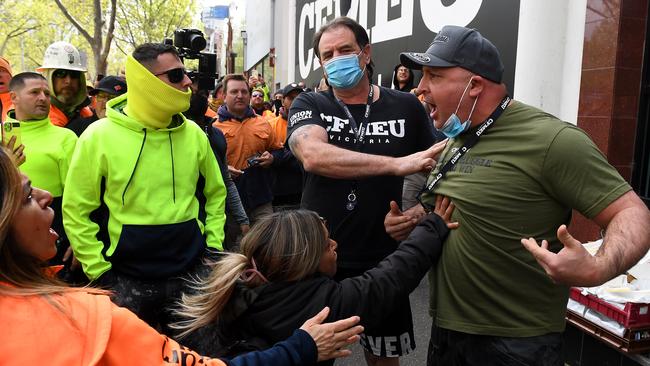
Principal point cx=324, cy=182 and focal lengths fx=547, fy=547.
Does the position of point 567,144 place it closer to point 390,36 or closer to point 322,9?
point 390,36

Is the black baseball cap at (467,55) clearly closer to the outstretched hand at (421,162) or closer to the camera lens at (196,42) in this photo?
the outstretched hand at (421,162)

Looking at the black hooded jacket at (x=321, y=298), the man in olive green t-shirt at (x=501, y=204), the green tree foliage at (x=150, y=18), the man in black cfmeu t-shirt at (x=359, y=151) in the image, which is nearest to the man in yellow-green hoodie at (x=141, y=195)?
the man in black cfmeu t-shirt at (x=359, y=151)

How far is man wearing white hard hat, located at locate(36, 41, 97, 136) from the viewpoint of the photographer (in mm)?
4520

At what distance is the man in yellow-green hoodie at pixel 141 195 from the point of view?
2.72 meters

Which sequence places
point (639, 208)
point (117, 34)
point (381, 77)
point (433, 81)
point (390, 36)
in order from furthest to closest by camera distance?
point (117, 34)
point (381, 77)
point (390, 36)
point (433, 81)
point (639, 208)

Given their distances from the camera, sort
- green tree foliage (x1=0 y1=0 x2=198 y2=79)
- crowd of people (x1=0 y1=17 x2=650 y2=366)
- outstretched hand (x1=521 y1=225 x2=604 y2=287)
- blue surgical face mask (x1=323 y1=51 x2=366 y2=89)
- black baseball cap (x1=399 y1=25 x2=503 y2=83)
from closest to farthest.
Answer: crowd of people (x1=0 y1=17 x2=650 y2=366), outstretched hand (x1=521 y1=225 x2=604 y2=287), black baseball cap (x1=399 y1=25 x2=503 y2=83), blue surgical face mask (x1=323 y1=51 x2=366 y2=89), green tree foliage (x1=0 y1=0 x2=198 y2=79)

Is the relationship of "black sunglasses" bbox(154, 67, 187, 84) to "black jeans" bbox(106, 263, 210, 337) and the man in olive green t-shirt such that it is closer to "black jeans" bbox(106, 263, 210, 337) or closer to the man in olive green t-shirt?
"black jeans" bbox(106, 263, 210, 337)

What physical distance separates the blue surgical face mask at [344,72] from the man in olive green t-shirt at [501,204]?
0.64 meters

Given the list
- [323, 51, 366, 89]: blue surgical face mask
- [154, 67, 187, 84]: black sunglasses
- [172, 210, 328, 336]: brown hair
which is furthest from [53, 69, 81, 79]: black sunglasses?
[172, 210, 328, 336]: brown hair

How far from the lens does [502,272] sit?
2033 mm

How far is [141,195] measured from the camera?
2.74 meters

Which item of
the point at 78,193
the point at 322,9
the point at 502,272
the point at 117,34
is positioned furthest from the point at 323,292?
the point at 117,34

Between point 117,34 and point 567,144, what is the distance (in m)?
34.3

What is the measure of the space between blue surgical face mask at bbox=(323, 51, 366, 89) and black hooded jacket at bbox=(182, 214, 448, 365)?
0.98 metres
